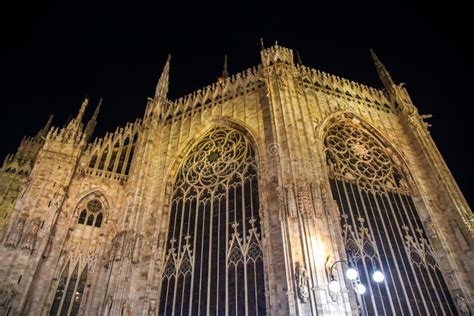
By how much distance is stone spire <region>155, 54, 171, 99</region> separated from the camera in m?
29.3

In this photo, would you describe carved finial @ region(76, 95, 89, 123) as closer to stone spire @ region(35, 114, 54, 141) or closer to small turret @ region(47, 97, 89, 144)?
small turret @ region(47, 97, 89, 144)

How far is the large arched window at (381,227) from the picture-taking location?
18031 millimetres

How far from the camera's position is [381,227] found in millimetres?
20688

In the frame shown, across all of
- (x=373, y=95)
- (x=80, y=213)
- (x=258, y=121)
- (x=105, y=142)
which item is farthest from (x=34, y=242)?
(x=373, y=95)

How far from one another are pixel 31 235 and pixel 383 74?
26175 millimetres

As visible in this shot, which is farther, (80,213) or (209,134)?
(209,134)

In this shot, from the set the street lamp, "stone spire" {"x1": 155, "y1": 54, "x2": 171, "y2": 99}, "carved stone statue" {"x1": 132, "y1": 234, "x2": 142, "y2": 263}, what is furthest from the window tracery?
the street lamp

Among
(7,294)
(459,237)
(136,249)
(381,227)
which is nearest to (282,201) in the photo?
(381,227)

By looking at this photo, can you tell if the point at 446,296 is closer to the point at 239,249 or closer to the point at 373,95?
the point at 239,249

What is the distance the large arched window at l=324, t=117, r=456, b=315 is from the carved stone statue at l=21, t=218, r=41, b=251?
15.2 meters

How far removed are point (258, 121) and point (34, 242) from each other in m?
13.7

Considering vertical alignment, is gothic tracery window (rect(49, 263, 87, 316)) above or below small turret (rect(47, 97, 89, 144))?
below

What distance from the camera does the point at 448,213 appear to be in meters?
21.4

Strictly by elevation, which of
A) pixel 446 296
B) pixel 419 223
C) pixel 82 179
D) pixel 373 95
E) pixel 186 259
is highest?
pixel 373 95
